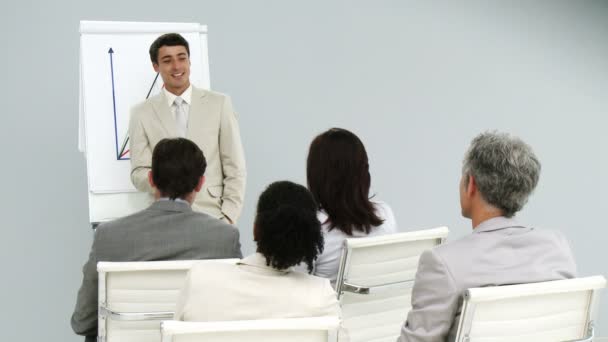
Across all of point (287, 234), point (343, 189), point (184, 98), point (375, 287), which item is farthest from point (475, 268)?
point (184, 98)

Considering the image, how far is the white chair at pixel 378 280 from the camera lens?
2762 millimetres

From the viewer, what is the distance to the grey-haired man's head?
2252 mm

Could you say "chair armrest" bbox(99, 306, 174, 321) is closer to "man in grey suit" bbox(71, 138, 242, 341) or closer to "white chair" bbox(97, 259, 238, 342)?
"white chair" bbox(97, 259, 238, 342)

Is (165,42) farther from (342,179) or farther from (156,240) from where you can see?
(156,240)

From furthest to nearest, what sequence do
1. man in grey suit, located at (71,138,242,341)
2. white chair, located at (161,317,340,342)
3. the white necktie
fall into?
the white necktie
man in grey suit, located at (71,138,242,341)
white chair, located at (161,317,340,342)

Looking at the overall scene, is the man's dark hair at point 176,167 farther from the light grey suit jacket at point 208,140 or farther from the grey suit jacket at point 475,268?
the light grey suit jacket at point 208,140

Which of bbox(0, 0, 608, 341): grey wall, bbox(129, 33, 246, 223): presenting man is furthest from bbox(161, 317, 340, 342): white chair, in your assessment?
bbox(0, 0, 608, 341): grey wall

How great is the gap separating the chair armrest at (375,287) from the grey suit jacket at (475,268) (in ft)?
1.99

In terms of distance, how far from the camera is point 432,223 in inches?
219

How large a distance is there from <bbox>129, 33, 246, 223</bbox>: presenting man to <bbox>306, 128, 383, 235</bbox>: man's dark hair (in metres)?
0.94

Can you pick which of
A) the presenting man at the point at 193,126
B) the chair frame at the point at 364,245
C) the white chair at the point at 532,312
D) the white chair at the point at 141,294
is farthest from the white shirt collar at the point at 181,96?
the white chair at the point at 532,312

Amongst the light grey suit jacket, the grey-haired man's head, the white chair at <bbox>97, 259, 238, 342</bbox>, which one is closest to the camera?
the grey-haired man's head

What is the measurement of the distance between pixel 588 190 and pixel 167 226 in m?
3.96

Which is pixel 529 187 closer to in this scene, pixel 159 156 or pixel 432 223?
pixel 159 156
